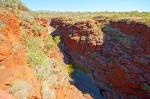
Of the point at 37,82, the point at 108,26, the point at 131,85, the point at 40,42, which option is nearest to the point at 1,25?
the point at 37,82

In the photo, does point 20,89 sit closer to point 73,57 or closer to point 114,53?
point 114,53

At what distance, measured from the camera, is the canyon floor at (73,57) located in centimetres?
1317

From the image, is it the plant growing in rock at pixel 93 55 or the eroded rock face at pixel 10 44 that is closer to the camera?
the eroded rock face at pixel 10 44

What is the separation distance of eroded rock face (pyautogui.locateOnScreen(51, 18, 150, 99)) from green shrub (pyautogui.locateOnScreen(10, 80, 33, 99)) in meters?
16.4

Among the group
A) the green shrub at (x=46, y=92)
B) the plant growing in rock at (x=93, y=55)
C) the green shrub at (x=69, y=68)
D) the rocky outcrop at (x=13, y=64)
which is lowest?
the green shrub at (x=69, y=68)

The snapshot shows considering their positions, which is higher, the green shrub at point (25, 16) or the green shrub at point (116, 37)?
the green shrub at point (25, 16)

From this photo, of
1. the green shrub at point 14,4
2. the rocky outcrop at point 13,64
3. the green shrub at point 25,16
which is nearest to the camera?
the rocky outcrop at point 13,64

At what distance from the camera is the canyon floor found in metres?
13.2

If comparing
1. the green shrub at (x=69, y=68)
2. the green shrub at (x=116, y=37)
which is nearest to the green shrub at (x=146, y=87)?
the green shrub at (x=116, y=37)

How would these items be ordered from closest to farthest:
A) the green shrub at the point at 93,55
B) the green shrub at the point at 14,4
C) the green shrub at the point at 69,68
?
the green shrub at the point at 14,4 < the green shrub at the point at 69,68 < the green shrub at the point at 93,55

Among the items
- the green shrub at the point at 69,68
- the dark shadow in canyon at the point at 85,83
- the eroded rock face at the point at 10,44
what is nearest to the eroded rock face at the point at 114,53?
the dark shadow in canyon at the point at 85,83

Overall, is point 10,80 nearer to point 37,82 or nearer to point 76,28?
point 37,82

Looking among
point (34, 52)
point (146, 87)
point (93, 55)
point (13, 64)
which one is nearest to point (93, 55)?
point (93, 55)

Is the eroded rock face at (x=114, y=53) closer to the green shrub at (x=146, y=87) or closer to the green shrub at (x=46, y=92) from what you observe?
the green shrub at (x=146, y=87)
